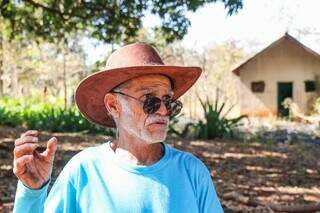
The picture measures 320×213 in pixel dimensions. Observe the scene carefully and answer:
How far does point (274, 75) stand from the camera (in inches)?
1209

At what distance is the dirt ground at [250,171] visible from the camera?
7.25 meters

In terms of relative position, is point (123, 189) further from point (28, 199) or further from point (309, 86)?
point (309, 86)

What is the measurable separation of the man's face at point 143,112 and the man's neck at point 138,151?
3 centimetres

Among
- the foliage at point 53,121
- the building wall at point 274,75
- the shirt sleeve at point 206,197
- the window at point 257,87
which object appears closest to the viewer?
the shirt sleeve at point 206,197

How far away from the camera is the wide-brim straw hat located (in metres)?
2.48

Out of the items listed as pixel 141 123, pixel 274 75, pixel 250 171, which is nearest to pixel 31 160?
pixel 141 123

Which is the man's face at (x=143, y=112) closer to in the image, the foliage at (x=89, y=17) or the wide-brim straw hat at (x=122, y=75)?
the wide-brim straw hat at (x=122, y=75)

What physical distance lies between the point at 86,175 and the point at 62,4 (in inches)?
402

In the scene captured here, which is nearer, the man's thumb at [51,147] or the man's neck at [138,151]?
the man's thumb at [51,147]

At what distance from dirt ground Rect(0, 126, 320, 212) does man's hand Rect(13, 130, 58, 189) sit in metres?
4.06

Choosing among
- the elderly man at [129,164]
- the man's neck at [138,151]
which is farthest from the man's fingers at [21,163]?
the man's neck at [138,151]

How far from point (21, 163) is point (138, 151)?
485 millimetres

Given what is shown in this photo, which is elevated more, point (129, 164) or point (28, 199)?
point (129, 164)

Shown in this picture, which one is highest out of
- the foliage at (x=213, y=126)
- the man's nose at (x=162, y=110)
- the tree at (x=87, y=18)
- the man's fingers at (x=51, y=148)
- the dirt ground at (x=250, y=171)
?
the tree at (x=87, y=18)
